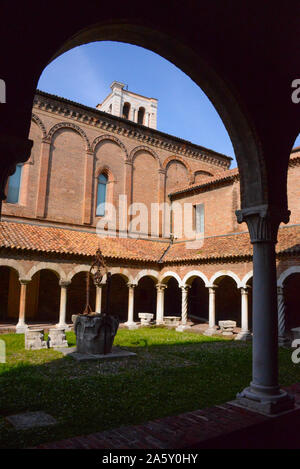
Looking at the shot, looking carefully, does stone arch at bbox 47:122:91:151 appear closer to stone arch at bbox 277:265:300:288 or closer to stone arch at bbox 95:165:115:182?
stone arch at bbox 95:165:115:182

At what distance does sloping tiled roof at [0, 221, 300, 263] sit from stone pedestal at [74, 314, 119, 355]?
586cm

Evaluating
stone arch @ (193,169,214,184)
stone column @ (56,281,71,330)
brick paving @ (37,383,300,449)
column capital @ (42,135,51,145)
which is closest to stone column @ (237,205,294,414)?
brick paving @ (37,383,300,449)

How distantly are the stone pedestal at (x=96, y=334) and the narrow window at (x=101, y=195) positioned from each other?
1050 cm

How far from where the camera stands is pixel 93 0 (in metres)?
3.54

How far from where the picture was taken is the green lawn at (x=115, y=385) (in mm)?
5051

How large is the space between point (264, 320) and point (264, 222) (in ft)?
4.18

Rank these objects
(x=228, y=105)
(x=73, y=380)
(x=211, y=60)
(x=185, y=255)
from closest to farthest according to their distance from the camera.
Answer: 1. (x=211, y=60)
2. (x=228, y=105)
3. (x=73, y=380)
4. (x=185, y=255)

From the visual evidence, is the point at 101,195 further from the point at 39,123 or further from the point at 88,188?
the point at 39,123

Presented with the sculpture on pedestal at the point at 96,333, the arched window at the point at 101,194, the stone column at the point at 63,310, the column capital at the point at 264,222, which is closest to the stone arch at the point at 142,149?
the arched window at the point at 101,194

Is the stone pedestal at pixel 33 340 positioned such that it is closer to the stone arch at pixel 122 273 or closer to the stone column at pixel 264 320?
the stone arch at pixel 122 273

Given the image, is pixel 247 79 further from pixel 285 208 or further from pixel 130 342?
pixel 130 342

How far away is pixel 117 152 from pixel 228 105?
55.5ft

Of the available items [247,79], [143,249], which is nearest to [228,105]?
[247,79]

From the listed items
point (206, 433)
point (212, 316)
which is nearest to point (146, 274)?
point (212, 316)
